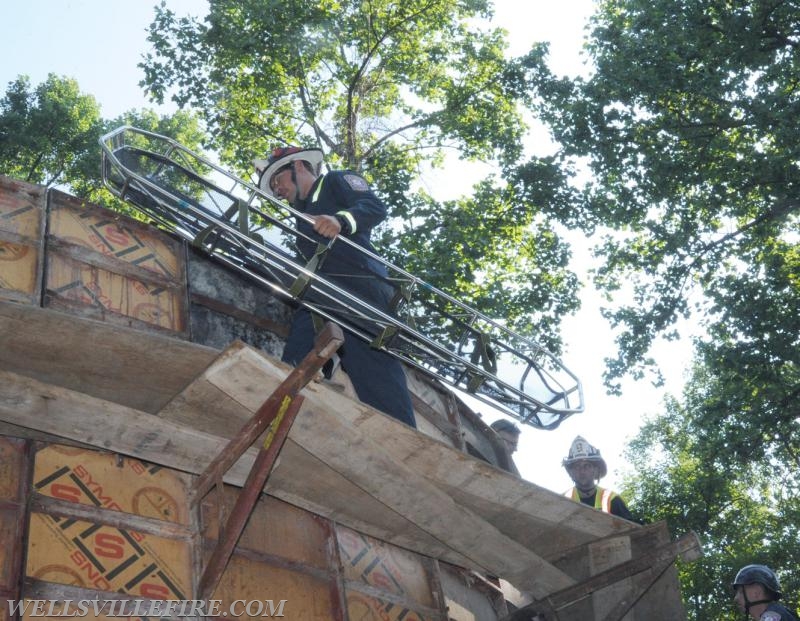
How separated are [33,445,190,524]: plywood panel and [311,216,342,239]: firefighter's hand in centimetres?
217

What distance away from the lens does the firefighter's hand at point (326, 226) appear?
715cm

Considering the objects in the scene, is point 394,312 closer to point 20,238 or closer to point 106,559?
Answer: point 20,238

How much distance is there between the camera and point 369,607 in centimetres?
671

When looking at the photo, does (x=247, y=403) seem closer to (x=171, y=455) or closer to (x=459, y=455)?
(x=171, y=455)

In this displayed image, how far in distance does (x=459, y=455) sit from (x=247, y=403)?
63.3 inches

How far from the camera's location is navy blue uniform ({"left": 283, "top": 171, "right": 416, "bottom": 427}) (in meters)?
7.70

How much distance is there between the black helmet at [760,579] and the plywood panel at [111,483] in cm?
434

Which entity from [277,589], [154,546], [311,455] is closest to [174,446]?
[154,546]

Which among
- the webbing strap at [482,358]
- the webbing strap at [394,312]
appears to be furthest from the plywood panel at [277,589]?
the webbing strap at [482,358]

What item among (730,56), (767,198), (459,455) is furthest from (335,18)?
(459,455)

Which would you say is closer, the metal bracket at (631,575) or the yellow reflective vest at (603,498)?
the metal bracket at (631,575)

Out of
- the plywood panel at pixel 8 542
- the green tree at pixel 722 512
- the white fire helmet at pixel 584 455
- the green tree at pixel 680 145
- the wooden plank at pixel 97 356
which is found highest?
the green tree at pixel 680 145

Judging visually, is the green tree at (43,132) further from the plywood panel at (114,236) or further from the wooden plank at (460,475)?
the wooden plank at (460,475)

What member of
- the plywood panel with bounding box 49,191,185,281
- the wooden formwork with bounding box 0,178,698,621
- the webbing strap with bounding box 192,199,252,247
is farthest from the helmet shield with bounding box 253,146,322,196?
the webbing strap with bounding box 192,199,252,247
